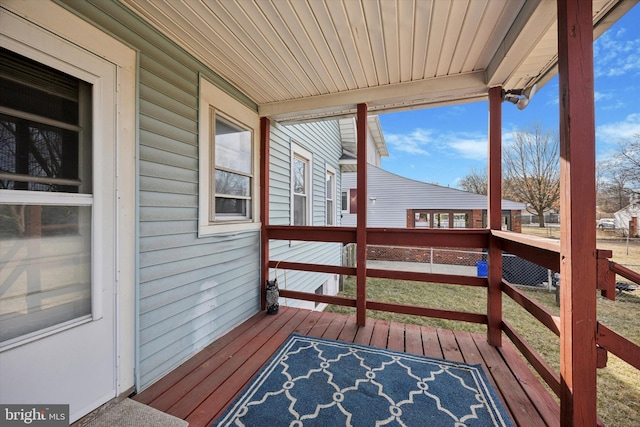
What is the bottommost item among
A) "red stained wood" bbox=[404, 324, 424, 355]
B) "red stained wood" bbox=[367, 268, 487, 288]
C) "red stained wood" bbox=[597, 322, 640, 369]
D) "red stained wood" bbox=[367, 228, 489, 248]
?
"red stained wood" bbox=[404, 324, 424, 355]

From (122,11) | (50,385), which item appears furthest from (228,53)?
(50,385)

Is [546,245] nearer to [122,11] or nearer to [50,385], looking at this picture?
[50,385]

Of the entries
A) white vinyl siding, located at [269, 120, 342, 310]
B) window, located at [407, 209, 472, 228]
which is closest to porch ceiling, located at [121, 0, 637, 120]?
white vinyl siding, located at [269, 120, 342, 310]

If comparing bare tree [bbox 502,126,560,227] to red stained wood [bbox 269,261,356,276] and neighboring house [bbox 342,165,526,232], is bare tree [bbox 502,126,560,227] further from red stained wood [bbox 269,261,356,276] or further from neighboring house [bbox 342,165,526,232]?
red stained wood [bbox 269,261,356,276]

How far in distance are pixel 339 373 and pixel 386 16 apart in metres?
2.68

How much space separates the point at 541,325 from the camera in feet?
14.5

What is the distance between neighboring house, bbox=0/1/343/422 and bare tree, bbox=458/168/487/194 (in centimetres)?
1771

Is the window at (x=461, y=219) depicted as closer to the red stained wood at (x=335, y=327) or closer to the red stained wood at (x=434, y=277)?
the red stained wood at (x=434, y=277)

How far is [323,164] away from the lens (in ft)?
19.2

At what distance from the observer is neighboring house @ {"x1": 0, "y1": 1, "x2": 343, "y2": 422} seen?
1.27 m

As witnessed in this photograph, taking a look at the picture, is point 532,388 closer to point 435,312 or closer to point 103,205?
point 435,312

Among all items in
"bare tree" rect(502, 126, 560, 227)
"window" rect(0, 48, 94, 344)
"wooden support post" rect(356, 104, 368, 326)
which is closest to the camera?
"window" rect(0, 48, 94, 344)

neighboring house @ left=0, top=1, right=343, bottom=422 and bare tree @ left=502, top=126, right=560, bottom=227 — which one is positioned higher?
bare tree @ left=502, top=126, right=560, bottom=227

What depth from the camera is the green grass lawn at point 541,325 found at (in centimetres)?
233
